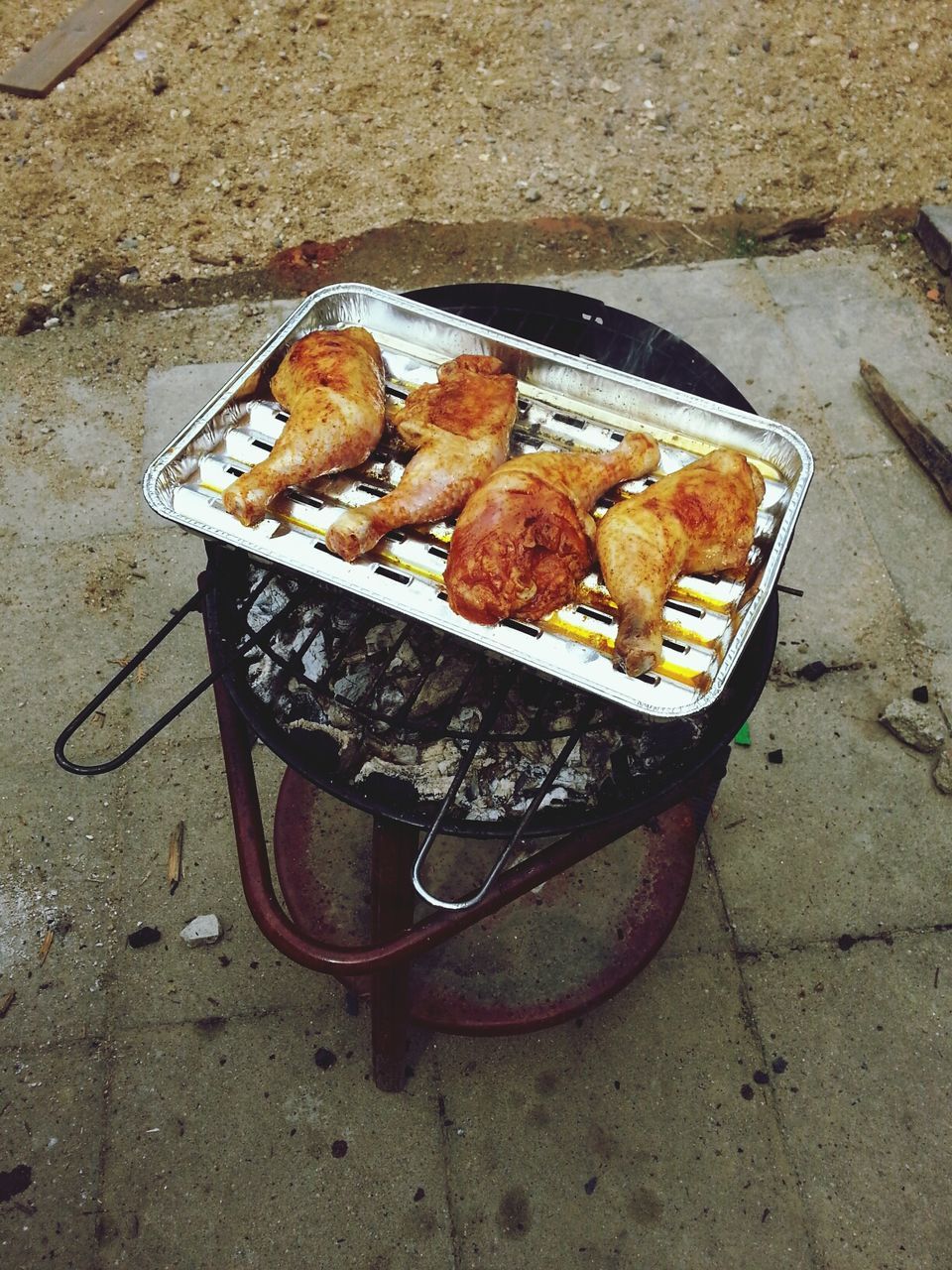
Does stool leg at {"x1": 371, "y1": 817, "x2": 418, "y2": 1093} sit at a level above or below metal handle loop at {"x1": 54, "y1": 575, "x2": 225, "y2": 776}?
below

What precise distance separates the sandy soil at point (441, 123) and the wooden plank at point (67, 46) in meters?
0.08

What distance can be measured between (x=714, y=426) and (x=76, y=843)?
2.74 metres

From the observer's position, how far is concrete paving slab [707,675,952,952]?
10.6ft

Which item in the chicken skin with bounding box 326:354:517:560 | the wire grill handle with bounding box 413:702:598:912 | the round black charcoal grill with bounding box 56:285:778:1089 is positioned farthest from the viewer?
the chicken skin with bounding box 326:354:517:560

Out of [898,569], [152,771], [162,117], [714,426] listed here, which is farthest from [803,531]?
[162,117]

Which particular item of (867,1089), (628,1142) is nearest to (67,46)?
(628,1142)

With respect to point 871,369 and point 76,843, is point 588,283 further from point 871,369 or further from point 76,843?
point 76,843

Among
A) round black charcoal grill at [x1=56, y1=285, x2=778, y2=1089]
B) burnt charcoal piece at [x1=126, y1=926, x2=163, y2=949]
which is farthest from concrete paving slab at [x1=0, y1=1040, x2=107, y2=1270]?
round black charcoal grill at [x1=56, y1=285, x2=778, y2=1089]

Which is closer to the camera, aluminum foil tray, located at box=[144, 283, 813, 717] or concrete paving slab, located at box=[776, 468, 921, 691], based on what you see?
aluminum foil tray, located at box=[144, 283, 813, 717]

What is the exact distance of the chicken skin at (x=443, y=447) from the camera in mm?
2143

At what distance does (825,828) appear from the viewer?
340 centimetres

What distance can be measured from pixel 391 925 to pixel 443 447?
123 centimetres

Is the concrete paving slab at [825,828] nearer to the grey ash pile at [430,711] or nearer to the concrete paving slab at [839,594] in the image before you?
the concrete paving slab at [839,594]

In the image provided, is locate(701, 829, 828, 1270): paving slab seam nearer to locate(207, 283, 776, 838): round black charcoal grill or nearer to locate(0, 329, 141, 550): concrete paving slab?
locate(207, 283, 776, 838): round black charcoal grill
